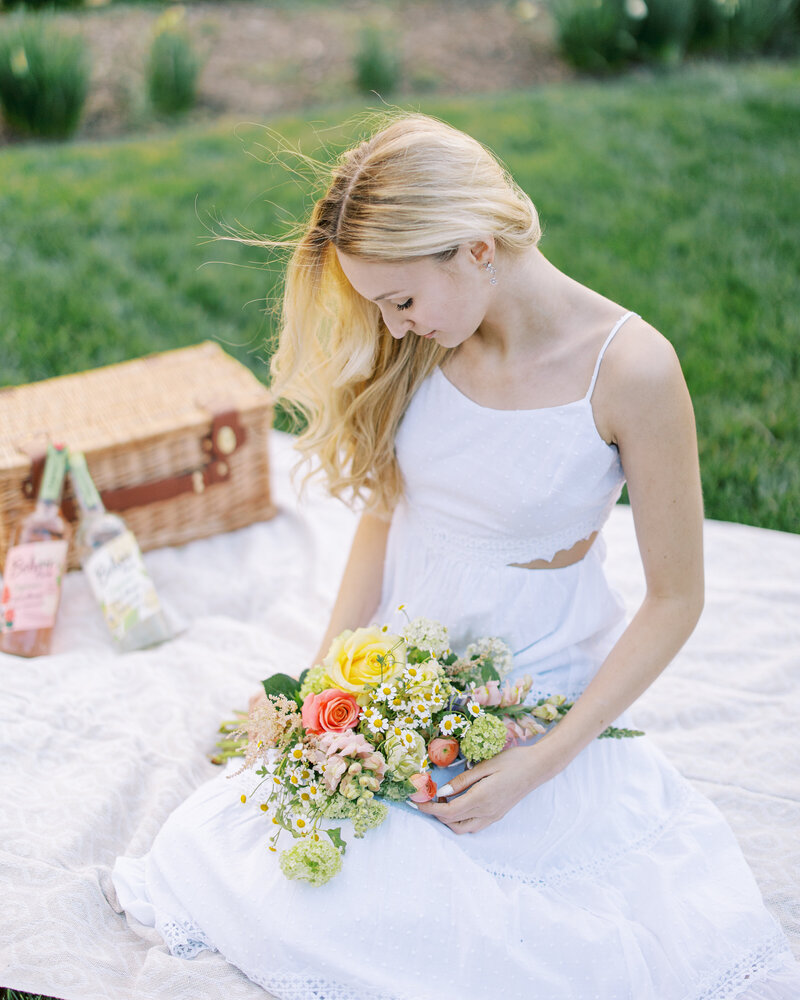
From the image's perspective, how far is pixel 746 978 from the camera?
1.66 m

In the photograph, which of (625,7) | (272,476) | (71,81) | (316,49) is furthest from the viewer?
(316,49)

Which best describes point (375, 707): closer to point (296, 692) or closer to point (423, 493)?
point (296, 692)

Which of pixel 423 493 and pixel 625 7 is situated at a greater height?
pixel 625 7

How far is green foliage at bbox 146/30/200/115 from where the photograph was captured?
610 cm

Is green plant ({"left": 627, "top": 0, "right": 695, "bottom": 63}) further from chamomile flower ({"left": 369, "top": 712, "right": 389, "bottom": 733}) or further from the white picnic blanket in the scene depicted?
chamomile flower ({"left": 369, "top": 712, "right": 389, "bottom": 733})

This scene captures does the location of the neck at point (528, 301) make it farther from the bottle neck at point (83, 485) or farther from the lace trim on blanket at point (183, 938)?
the bottle neck at point (83, 485)

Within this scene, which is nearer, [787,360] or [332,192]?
[332,192]

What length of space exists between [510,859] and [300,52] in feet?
21.9

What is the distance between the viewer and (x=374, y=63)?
6.50 metres

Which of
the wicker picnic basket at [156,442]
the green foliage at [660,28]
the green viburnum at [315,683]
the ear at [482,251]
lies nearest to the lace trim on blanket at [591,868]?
the green viburnum at [315,683]

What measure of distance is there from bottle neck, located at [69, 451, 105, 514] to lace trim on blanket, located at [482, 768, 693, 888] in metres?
1.56

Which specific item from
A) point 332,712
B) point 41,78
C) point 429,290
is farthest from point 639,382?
point 41,78

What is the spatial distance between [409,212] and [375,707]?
2.71 ft

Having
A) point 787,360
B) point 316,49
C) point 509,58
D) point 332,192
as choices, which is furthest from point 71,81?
point 332,192
